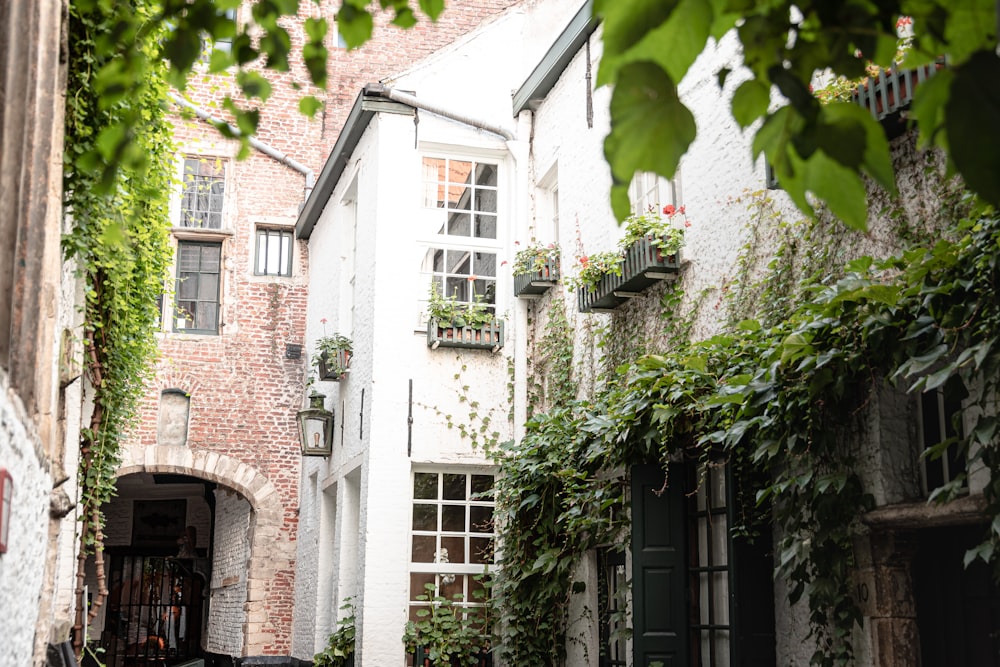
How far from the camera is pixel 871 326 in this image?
16.5ft

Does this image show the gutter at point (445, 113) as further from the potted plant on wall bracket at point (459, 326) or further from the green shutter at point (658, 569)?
the green shutter at point (658, 569)

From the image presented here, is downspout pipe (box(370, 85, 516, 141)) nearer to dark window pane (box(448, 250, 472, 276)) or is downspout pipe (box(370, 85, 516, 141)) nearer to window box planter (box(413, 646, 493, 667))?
dark window pane (box(448, 250, 472, 276))

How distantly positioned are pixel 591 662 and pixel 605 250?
3.16 metres

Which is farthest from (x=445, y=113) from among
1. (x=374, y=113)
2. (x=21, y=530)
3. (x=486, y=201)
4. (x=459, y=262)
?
(x=21, y=530)

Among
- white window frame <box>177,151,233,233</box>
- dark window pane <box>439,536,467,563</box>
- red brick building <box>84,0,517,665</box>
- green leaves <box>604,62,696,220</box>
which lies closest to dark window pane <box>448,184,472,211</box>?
dark window pane <box>439,536,467,563</box>

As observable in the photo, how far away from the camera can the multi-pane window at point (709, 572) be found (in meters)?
6.96

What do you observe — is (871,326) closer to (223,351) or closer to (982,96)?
(982,96)

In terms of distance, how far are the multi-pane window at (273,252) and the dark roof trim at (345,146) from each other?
0.23 m

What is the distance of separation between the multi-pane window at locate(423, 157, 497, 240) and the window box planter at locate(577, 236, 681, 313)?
8.92 feet

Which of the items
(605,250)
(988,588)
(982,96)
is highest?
(605,250)

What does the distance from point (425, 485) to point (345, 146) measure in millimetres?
3871

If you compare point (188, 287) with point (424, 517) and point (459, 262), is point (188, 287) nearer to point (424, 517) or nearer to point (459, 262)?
point (459, 262)

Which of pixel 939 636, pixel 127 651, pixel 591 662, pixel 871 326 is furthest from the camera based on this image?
pixel 127 651

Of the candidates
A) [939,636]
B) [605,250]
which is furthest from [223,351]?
[939,636]
